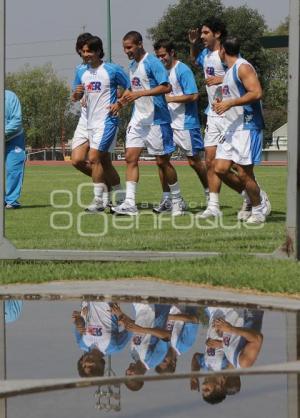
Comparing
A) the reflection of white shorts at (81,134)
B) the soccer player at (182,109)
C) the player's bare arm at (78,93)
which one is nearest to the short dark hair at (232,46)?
the soccer player at (182,109)

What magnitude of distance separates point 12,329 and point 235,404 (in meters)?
2.27

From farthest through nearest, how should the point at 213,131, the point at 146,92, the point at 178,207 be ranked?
the point at 178,207
the point at 213,131
the point at 146,92

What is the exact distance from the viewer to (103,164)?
16062 millimetres

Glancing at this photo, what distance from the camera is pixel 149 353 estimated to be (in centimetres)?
597

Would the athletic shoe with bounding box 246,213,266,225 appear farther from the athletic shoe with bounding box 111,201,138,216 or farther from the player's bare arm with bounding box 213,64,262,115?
the athletic shoe with bounding box 111,201,138,216

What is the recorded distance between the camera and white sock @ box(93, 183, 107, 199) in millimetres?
15797

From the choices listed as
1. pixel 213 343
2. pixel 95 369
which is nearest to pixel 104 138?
Answer: pixel 213 343

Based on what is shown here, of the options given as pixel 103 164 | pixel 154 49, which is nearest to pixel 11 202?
pixel 103 164

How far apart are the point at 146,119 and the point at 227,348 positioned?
965cm

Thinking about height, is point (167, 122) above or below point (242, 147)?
above

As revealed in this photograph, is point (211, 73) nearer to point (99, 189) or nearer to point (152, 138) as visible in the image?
point (152, 138)

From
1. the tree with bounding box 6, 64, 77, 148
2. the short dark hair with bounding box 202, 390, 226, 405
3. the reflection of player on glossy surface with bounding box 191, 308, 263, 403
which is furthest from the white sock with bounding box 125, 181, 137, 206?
the tree with bounding box 6, 64, 77, 148

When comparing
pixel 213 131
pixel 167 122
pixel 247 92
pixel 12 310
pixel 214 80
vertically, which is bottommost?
pixel 12 310

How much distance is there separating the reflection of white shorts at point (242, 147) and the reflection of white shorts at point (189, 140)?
2361mm
